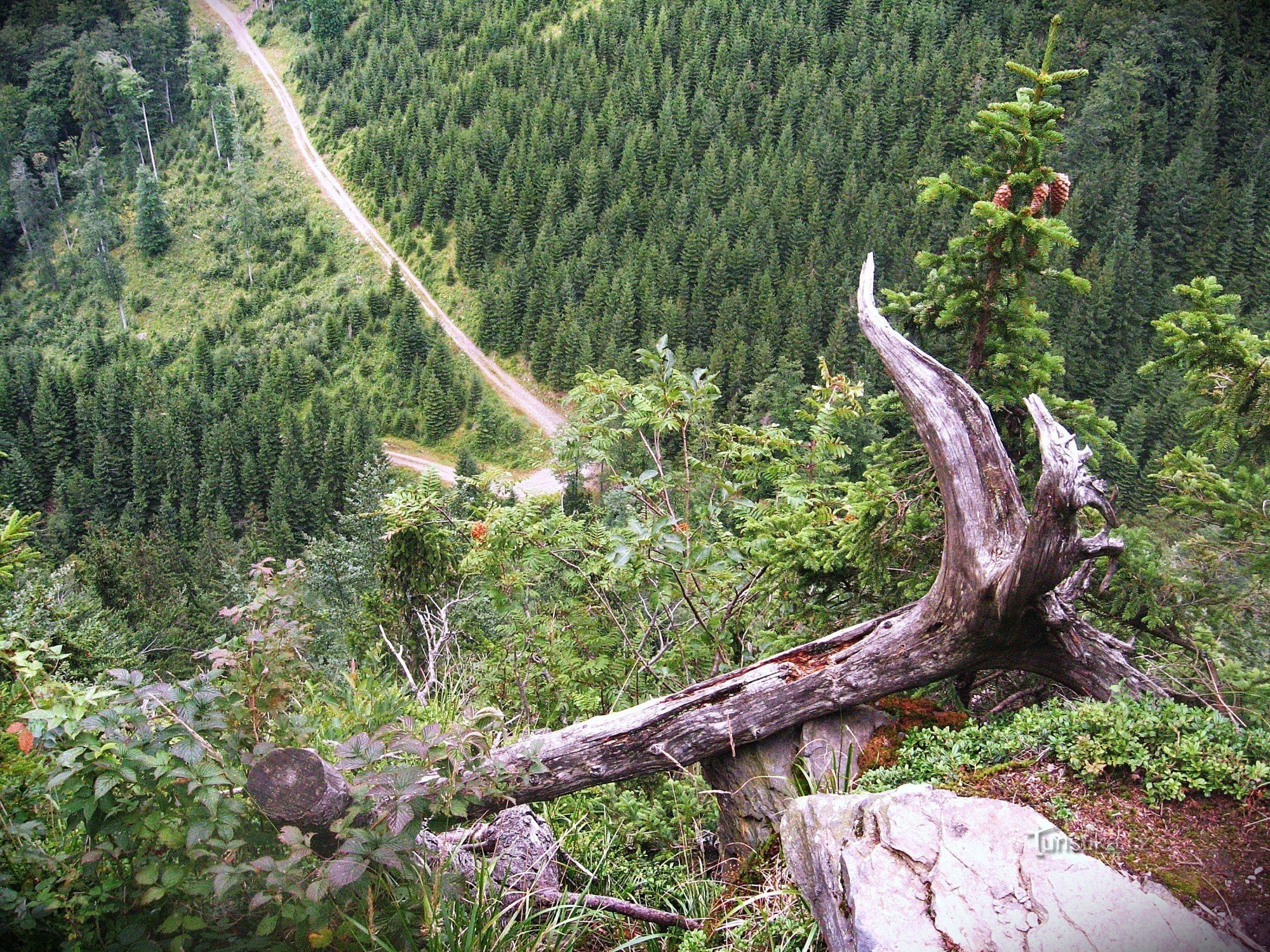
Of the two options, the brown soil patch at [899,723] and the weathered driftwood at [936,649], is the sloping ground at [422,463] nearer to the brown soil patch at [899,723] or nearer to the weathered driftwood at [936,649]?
the weathered driftwood at [936,649]

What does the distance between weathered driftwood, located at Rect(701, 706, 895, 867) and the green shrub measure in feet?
1.23

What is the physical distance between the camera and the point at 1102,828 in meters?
3.06

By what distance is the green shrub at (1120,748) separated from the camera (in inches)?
123

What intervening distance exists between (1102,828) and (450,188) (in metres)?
71.4

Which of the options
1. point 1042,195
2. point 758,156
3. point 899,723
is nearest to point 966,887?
point 899,723

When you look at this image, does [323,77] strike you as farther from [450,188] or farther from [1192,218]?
[1192,218]

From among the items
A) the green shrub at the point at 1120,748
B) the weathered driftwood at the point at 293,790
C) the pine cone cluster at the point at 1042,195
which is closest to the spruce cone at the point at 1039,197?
the pine cone cluster at the point at 1042,195

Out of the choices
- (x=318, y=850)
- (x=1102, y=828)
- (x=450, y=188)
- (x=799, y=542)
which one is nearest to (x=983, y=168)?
(x=799, y=542)

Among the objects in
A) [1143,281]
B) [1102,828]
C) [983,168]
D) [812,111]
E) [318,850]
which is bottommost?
[1143,281]

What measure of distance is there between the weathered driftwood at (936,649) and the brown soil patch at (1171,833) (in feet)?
2.55

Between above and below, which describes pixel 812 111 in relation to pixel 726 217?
above

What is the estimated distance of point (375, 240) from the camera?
6844cm

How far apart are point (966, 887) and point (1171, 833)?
765 millimetres

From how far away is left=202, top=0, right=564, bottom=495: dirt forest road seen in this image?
54781 mm
